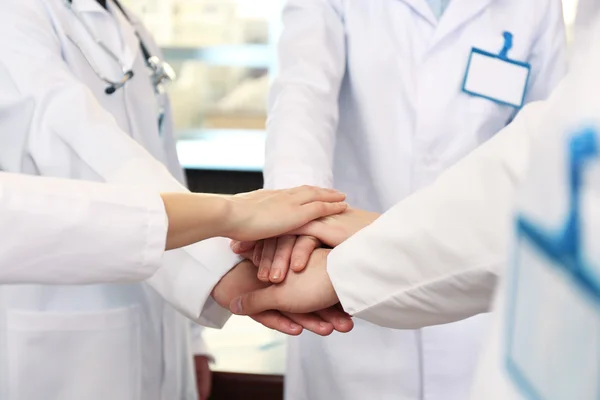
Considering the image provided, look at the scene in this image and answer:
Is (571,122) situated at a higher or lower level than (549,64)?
higher

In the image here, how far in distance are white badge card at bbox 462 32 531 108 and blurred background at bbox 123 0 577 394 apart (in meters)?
2.09

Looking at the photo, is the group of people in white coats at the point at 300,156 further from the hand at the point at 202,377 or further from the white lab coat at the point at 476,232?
the hand at the point at 202,377

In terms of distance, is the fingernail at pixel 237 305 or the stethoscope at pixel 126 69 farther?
the stethoscope at pixel 126 69

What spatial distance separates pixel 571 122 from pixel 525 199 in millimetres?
50

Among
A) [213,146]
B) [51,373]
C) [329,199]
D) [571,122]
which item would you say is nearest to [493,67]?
[329,199]

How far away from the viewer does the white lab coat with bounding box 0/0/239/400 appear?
3.80ft

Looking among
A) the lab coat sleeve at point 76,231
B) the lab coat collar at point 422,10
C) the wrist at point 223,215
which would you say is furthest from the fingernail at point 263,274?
the lab coat collar at point 422,10

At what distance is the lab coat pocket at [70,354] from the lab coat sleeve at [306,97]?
357 mm

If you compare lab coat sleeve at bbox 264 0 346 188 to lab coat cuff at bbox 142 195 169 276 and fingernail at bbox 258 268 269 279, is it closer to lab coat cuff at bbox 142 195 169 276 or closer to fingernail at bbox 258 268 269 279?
fingernail at bbox 258 268 269 279

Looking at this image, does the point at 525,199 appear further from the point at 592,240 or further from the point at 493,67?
the point at 493,67

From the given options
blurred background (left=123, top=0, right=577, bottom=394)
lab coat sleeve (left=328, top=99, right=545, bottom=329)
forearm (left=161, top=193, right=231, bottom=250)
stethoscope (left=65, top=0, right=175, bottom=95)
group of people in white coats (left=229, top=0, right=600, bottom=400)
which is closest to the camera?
group of people in white coats (left=229, top=0, right=600, bottom=400)

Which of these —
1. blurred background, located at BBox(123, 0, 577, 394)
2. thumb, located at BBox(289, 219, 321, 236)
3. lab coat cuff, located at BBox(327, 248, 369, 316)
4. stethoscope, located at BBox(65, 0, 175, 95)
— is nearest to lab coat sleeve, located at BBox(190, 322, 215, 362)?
stethoscope, located at BBox(65, 0, 175, 95)

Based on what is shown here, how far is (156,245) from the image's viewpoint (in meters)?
0.90

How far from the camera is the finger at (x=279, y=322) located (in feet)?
3.72
